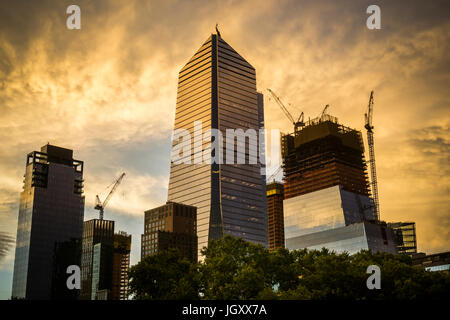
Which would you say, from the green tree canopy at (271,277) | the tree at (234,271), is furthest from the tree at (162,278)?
the tree at (234,271)

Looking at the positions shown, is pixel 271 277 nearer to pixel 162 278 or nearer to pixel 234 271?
pixel 234 271

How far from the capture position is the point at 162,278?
84438 mm

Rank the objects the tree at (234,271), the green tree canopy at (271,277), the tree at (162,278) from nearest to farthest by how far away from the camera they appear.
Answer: the green tree canopy at (271,277)
the tree at (234,271)
the tree at (162,278)

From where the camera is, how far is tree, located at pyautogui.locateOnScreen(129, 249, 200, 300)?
82000 mm

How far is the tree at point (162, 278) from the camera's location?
82.0 m

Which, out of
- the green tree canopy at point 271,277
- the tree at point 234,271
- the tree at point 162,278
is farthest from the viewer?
the tree at point 162,278

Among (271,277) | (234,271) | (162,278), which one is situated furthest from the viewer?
(162,278)

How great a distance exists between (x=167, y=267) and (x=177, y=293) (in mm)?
8303

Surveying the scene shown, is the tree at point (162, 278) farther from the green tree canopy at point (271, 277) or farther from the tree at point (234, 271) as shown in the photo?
the tree at point (234, 271)

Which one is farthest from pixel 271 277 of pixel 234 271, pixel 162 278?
pixel 162 278
